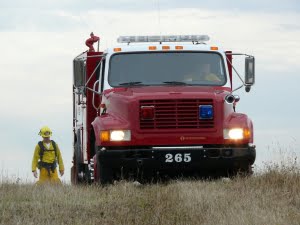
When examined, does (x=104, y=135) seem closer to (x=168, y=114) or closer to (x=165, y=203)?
(x=168, y=114)

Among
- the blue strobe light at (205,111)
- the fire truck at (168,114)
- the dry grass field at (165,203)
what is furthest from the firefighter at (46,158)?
the blue strobe light at (205,111)

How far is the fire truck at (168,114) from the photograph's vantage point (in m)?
15.2

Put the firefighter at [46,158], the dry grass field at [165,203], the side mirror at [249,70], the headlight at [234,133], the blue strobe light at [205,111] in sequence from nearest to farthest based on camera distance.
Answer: the dry grass field at [165,203]
the blue strobe light at [205,111]
the headlight at [234,133]
the side mirror at [249,70]
the firefighter at [46,158]

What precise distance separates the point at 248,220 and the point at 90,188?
5.19 m

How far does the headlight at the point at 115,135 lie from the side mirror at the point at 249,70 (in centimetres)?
259

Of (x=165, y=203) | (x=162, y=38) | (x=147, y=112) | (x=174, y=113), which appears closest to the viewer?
(x=165, y=203)

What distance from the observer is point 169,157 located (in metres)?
15.2

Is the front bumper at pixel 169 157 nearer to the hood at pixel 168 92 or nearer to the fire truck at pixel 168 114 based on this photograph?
the fire truck at pixel 168 114

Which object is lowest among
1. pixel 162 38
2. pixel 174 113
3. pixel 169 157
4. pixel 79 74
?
pixel 169 157

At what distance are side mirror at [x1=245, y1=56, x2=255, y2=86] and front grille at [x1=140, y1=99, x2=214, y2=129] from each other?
4.19 feet

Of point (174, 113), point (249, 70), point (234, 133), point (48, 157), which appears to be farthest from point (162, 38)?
point (48, 157)

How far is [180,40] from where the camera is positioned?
17703 millimetres

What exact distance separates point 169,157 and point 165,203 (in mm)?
2755

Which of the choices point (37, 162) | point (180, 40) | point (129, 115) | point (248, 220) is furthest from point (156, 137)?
point (37, 162)
